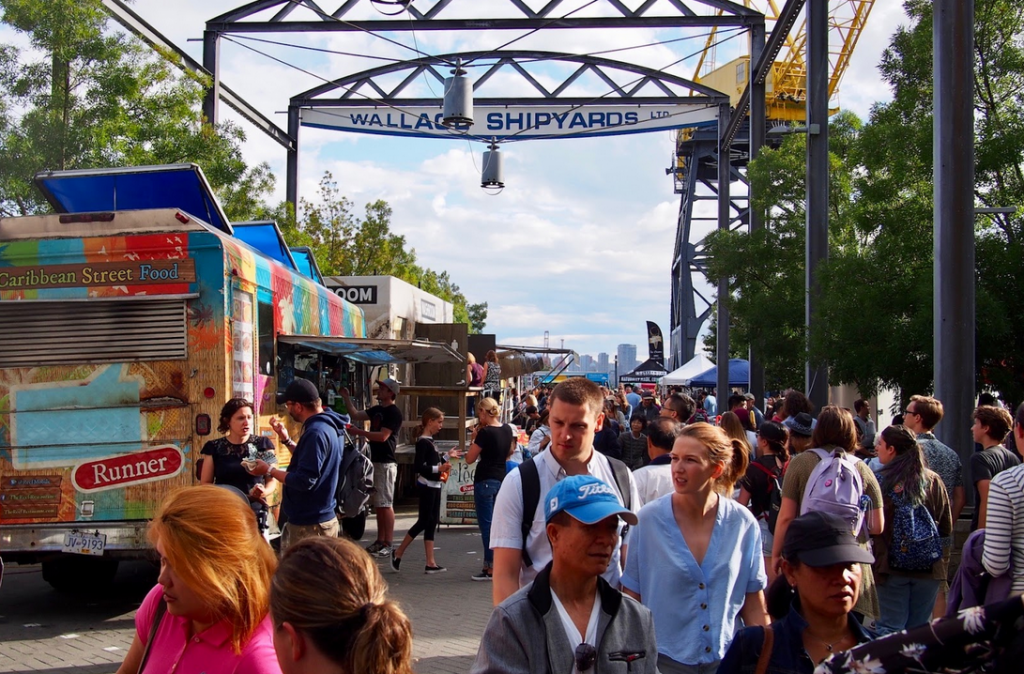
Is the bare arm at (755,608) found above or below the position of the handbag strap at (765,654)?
below

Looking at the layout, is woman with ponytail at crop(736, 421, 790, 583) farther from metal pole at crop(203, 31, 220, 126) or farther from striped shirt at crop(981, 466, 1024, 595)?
metal pole at crop(203, 31, 220, 126)

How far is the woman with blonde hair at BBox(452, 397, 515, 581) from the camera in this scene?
11.0 m

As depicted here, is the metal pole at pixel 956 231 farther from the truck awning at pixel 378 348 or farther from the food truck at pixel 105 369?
the food truck at pixel 105 369

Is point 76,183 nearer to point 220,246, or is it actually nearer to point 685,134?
point 220,246

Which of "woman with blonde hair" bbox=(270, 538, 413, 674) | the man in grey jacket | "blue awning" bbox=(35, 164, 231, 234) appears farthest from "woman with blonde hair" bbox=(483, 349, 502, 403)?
"woman with blonde hair" bbox=(270, 538, 413, 674)

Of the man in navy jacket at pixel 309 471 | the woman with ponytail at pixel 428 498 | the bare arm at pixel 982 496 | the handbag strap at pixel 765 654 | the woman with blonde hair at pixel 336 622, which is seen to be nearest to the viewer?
the woman with blonde hair at pixel 336 622

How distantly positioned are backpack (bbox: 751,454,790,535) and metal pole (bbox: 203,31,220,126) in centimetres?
1254

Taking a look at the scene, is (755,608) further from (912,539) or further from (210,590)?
(912,539)

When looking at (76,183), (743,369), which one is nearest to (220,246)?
(76,183)

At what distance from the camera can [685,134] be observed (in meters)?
50.4

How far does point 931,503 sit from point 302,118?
74.8 feet

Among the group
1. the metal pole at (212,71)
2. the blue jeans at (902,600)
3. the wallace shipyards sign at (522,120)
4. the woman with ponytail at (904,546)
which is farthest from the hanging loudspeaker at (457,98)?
the blue jeans at (902,600)

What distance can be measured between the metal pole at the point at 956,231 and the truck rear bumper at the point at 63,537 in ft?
22.2

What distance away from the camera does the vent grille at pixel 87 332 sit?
8.69 metres
